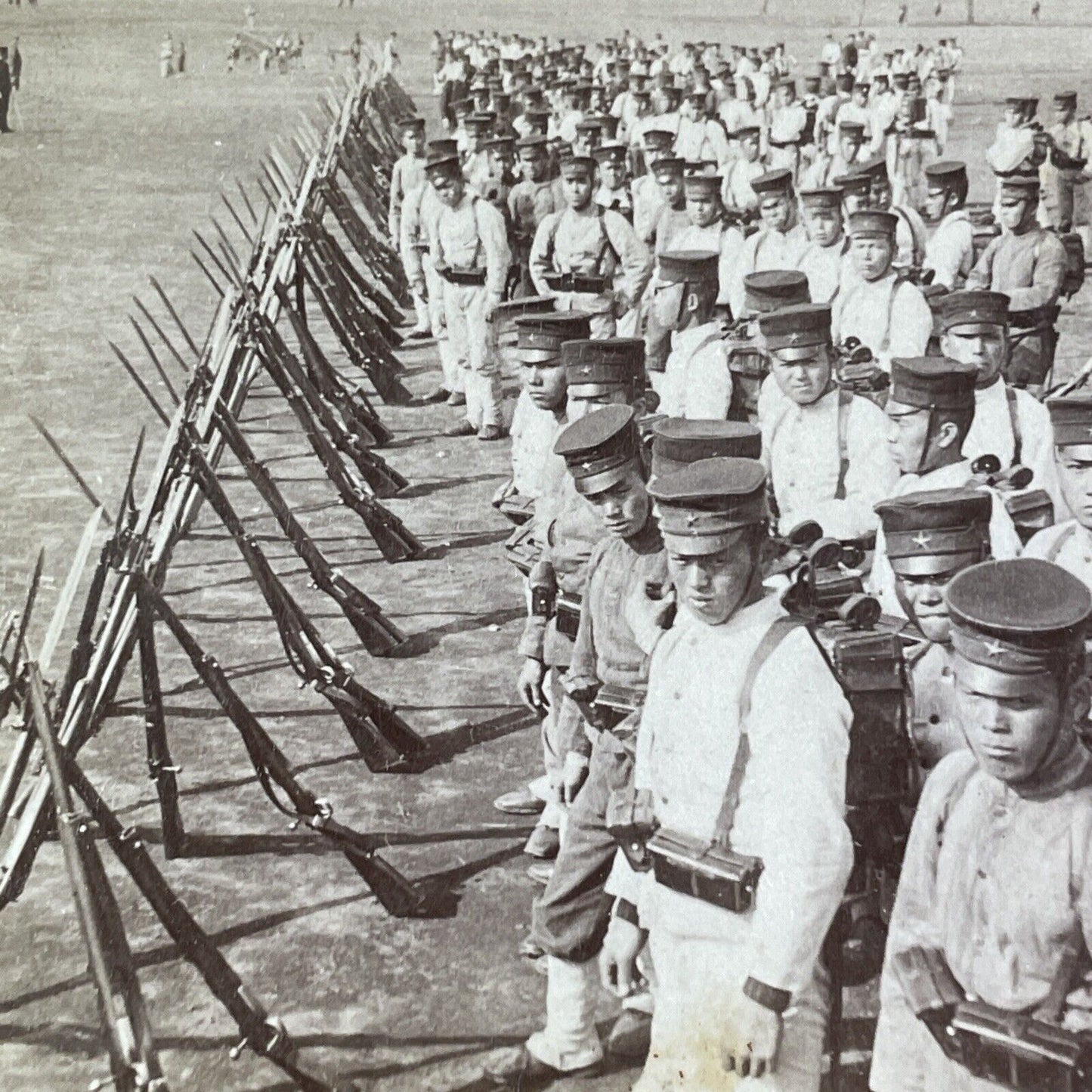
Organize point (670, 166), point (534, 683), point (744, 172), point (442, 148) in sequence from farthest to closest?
point (744, 172) < point (442, 148) < point (670, 166) < point (534, 683)

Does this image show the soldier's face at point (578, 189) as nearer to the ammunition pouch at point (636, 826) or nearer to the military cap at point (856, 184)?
the military cap at point (856, 184)

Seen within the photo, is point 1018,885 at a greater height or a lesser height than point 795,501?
lesser

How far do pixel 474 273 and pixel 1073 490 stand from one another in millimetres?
8595

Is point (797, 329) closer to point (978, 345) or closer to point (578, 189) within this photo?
point (978, 345)

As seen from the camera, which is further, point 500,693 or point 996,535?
point 500,693

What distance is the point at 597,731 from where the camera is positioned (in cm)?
498

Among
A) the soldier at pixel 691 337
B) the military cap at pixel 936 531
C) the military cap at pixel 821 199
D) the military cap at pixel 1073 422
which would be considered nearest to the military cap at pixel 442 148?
the military cap at pixel 821 199

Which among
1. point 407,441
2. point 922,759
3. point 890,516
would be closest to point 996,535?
point 890,516

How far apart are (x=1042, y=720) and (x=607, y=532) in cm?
251

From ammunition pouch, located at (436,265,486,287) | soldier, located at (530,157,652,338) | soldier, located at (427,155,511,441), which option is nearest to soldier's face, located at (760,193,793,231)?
soldier, located at (530,157,652,338)

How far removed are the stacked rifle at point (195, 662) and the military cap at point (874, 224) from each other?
3580 millimetres

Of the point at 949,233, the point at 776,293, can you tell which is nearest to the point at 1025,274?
the point at 949,233

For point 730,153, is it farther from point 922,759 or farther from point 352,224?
point 922,759

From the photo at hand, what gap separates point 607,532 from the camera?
536 cm
